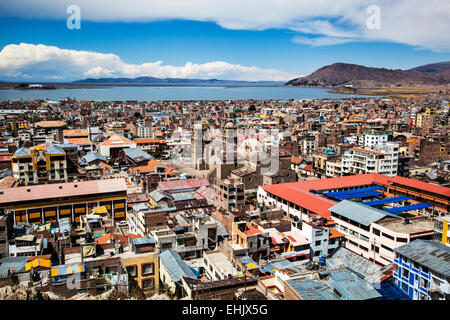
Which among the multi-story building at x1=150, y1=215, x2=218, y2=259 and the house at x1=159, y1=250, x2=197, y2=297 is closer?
the house at x1=159, y1=250, x2=197, y2=297

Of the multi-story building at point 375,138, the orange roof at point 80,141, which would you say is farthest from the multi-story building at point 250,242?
the orange roof at point 80,141

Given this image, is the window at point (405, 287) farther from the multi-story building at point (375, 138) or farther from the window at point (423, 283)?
the multi-story building at point (375, 138)

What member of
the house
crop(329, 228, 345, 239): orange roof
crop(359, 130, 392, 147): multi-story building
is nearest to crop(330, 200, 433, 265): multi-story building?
crop(329, 228, 345, 239): orange roof

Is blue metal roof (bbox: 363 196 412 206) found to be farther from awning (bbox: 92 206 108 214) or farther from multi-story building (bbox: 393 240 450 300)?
awning (bbox: 92 206 108 214)

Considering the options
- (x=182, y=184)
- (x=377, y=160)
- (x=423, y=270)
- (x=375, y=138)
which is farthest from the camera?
(x=375, y=138)

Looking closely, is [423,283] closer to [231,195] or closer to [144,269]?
[144,269]

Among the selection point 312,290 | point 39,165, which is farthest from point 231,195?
point 39,165
